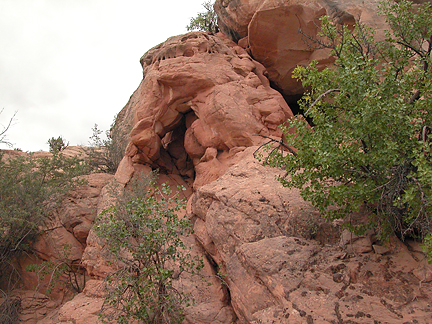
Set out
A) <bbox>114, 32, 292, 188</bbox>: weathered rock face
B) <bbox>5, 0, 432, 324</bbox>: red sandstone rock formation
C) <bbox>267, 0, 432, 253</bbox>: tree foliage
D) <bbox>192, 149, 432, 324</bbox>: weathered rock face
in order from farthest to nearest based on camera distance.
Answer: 1. <bbox>114, 32, 292, 188</bbox>: weathered rock face
2. <bbox>5, 0, 432, 324</bbox>: red sandstone rock formation
3. <bbox>267, 0, 432, 253</bbox>: tree foliage
4. <bbox>192, 149, 432, 324</bbox>: weathered rock face

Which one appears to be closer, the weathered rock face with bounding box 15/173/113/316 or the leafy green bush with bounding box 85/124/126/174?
the weathered rock face with bounding box 15/173/113/316

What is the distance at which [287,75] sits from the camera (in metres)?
11.8

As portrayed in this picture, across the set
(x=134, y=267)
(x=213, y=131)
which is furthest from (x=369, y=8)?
(x=134, y=267)

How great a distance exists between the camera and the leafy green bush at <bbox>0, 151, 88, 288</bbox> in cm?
800

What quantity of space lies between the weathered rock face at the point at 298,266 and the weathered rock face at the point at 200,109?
2588 millimetres

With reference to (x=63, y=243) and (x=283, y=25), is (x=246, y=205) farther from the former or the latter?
(x=283, y=25)

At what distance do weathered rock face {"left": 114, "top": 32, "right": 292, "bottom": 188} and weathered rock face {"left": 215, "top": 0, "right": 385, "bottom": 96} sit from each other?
32.6 inches

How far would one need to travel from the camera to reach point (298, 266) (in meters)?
4.66

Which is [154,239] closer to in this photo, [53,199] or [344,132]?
[344,132]

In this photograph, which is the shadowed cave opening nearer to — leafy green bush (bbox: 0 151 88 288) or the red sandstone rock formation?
the red sandstone rock formation

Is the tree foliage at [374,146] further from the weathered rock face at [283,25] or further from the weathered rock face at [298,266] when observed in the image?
the weathered rock face at [283,25]

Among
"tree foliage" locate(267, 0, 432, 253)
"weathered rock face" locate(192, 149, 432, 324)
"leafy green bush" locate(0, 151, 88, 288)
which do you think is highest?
"leafy green bush" locate(0, 151, 88, 288)

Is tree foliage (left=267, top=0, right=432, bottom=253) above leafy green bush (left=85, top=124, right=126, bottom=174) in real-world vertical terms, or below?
below

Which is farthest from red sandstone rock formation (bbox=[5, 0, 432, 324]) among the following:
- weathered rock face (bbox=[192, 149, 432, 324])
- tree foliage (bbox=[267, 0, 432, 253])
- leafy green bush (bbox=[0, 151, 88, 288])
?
tree foliage (bbox=[267, 0, 432, 253])
